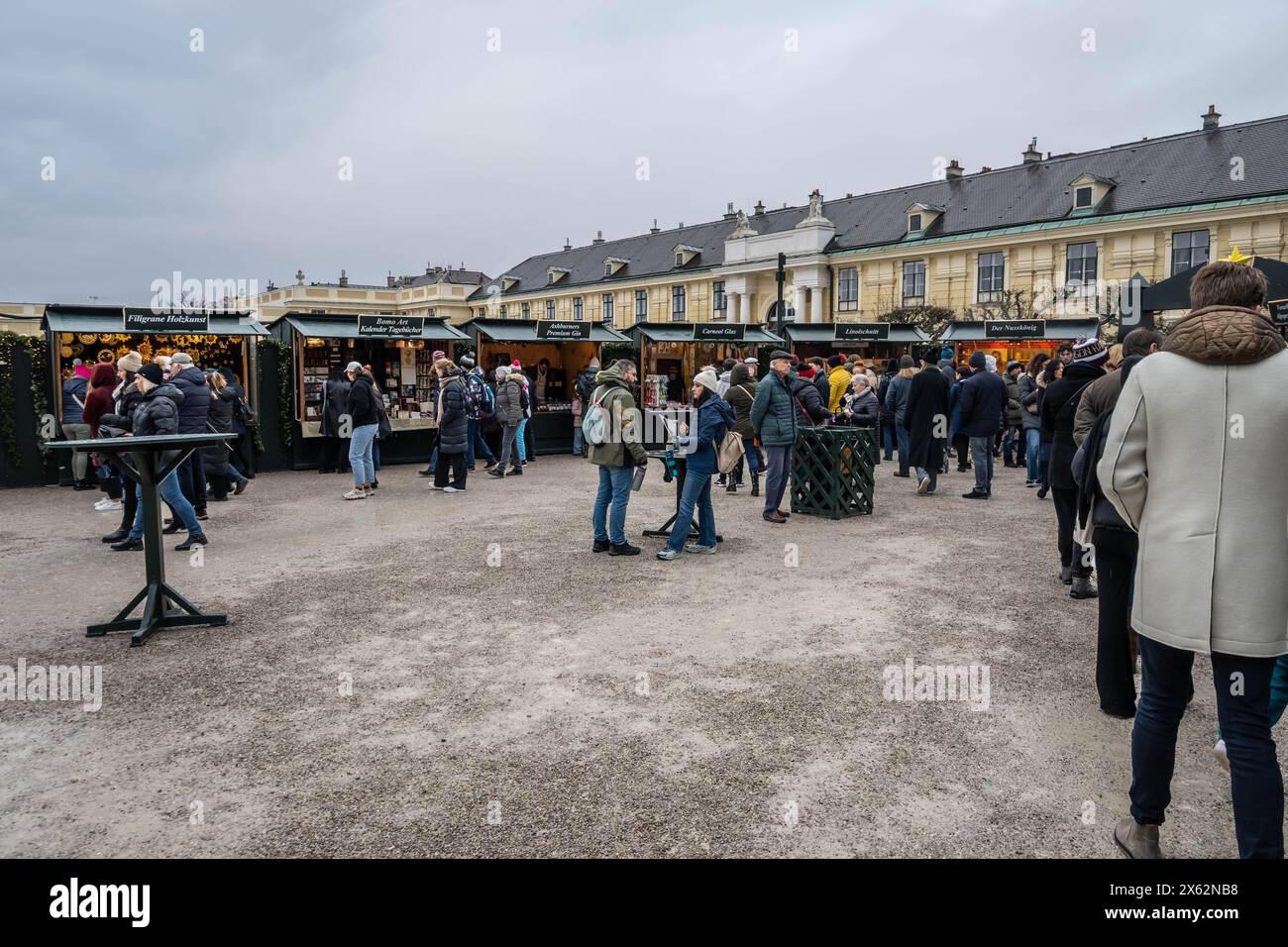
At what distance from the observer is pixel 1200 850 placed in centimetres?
320

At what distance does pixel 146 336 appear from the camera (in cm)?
1564

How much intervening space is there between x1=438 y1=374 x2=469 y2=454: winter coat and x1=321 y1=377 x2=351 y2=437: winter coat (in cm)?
289

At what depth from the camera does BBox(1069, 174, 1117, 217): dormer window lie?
39062mm

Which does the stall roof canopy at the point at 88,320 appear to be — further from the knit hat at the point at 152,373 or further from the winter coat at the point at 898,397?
the winter coat at the point at 898,397

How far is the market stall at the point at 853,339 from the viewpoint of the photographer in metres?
22.7

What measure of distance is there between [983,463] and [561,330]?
30.9 feet

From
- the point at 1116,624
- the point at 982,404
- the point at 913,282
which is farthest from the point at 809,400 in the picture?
the point at 913,282

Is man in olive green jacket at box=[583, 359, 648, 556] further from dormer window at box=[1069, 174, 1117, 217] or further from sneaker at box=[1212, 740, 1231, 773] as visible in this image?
dormer window at box=[1069, 174, 1117, 217]

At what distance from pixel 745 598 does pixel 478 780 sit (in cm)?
340

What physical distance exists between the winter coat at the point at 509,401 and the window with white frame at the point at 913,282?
115 feet

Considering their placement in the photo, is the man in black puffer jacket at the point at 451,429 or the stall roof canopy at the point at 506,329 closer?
the man in black puffer jacket at the point at 451,429

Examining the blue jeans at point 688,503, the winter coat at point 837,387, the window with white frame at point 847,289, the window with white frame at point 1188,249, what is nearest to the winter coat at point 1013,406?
the winter coat at point 837,387

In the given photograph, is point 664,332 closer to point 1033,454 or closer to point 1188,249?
point 1033,454

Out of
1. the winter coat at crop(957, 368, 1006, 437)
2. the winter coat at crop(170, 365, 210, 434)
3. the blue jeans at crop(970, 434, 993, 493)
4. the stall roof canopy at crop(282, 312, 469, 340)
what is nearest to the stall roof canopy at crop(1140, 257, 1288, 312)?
the winter coat at crop(957, 368, 1006, 437)
